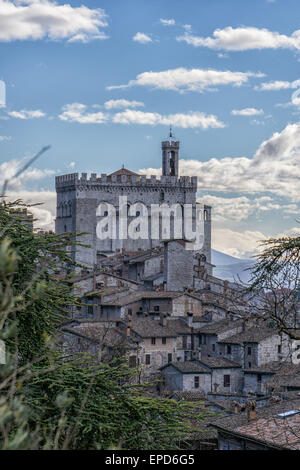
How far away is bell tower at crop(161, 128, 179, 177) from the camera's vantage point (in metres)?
73.9

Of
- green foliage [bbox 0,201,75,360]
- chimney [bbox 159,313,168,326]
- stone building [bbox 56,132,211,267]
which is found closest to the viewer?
green foliage [bbox 0,201,75,360]

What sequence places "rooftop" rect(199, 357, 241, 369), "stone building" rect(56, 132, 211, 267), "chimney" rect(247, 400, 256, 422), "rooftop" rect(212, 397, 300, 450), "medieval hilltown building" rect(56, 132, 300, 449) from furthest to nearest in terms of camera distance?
"stone building" rect(56, 132, 211, 267) → "rooftop" rect(199, 357, 241, 369) → "medieval hilltown building" rect(56, 132, 300, 449) → "chimney" rect(247, 400, 256, 422) → "rooftop" rect(212, 397, 300, 450)

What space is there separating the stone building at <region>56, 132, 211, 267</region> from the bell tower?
0.11m

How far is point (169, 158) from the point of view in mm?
74438

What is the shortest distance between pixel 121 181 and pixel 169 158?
6.92 m

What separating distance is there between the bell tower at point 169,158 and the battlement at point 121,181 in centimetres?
203

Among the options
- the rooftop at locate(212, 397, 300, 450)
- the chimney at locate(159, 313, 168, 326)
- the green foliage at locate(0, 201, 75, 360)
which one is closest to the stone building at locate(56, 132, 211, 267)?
the chimney at locate(159, 313, 168, 326)

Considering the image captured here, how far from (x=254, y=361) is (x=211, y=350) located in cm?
427

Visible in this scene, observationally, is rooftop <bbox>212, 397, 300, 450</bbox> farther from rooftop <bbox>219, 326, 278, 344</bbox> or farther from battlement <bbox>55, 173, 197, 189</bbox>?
battlement <bbox>55, 173, 197, 189</bbox>

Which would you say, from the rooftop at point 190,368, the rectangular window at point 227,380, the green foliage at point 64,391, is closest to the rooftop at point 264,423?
the green foliage at point 64,391

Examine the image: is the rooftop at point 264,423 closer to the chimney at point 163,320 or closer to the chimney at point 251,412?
the chimney at point 251,412

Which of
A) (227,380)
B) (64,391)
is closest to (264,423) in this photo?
(64,391)

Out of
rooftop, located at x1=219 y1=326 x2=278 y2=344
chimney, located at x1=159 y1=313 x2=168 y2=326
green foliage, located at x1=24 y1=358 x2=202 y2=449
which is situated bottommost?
green foliage, located at x1=24 y1=358 x2=202 y2=449

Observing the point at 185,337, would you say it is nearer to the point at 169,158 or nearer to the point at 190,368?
the point at 190,368
